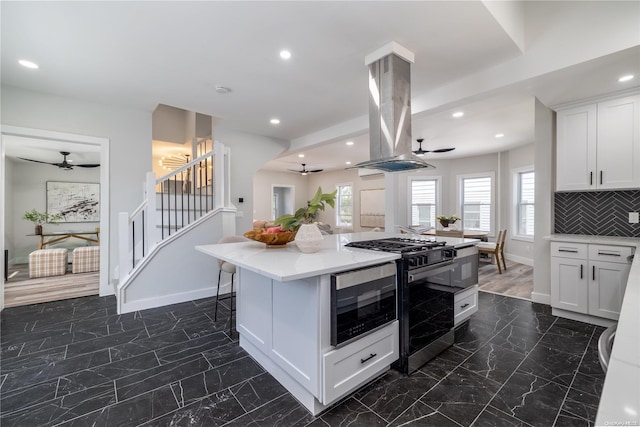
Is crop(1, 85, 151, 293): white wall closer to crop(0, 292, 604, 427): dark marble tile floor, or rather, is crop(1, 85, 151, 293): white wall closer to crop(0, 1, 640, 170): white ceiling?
crop(0, 1, 640, 170): white ceiling

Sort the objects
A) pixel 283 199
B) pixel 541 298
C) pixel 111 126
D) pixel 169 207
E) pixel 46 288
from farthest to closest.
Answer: pixel 283 199, pixel 46 288, pixel 111 126, pixel 169 207, pixel 541 298

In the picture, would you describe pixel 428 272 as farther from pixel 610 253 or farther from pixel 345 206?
pixel 345 206

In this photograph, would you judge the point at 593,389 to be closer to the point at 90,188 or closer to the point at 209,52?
the point at 209,52

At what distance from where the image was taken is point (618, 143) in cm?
288

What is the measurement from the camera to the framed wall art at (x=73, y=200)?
20.6ft

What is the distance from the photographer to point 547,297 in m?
3.41

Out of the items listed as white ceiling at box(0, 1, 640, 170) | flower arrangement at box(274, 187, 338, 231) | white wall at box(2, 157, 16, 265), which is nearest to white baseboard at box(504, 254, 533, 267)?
white ceiling at box(0, 1, 640, 170)

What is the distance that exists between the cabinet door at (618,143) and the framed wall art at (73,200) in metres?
9.42

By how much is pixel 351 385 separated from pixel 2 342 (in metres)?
3.24

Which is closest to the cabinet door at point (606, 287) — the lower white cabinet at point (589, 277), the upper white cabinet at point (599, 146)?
the lower white cabinet at point (589, 277)

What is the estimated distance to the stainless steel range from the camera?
1952mm

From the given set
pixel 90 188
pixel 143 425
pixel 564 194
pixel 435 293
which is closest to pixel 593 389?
pixel 435 293

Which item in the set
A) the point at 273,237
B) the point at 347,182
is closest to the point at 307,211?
the point at 273,237

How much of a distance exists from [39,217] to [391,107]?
7756 mm
